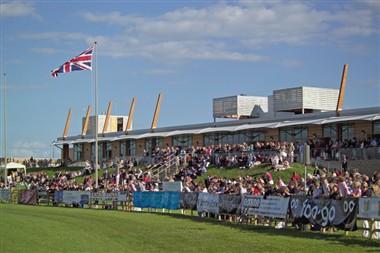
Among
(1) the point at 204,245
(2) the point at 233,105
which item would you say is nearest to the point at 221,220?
(1) the point at 204,245

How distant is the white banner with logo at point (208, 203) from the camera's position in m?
31.4

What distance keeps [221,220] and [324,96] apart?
36.4m

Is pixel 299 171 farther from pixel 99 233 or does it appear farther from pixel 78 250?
pixel 78 250

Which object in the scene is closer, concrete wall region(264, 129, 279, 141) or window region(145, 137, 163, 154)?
concrete wall region(264, 129, 279, 141)

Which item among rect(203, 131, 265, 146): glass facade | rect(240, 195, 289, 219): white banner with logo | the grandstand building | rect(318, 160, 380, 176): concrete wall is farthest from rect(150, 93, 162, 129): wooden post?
rect(240, 195, 289, 219): white banner with logo

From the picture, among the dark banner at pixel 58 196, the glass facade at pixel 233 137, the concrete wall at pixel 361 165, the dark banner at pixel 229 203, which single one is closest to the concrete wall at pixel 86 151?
the glass facade at pixel 233 137

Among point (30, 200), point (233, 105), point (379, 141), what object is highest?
point (233, 105)

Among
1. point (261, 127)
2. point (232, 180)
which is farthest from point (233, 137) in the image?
point (232, 180)

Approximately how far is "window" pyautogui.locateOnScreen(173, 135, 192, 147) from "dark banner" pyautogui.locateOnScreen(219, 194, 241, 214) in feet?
119

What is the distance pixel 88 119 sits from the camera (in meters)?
A: 93.0

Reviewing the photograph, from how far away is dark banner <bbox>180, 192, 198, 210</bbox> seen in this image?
1339 inches

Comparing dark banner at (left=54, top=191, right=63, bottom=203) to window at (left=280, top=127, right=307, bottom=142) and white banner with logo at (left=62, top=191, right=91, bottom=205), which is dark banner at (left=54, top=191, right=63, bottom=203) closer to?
white banner with logo at (left=62, top=191, right=91, bottom=205)

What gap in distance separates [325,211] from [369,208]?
8.30 ft

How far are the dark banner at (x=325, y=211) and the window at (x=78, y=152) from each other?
6380cm
